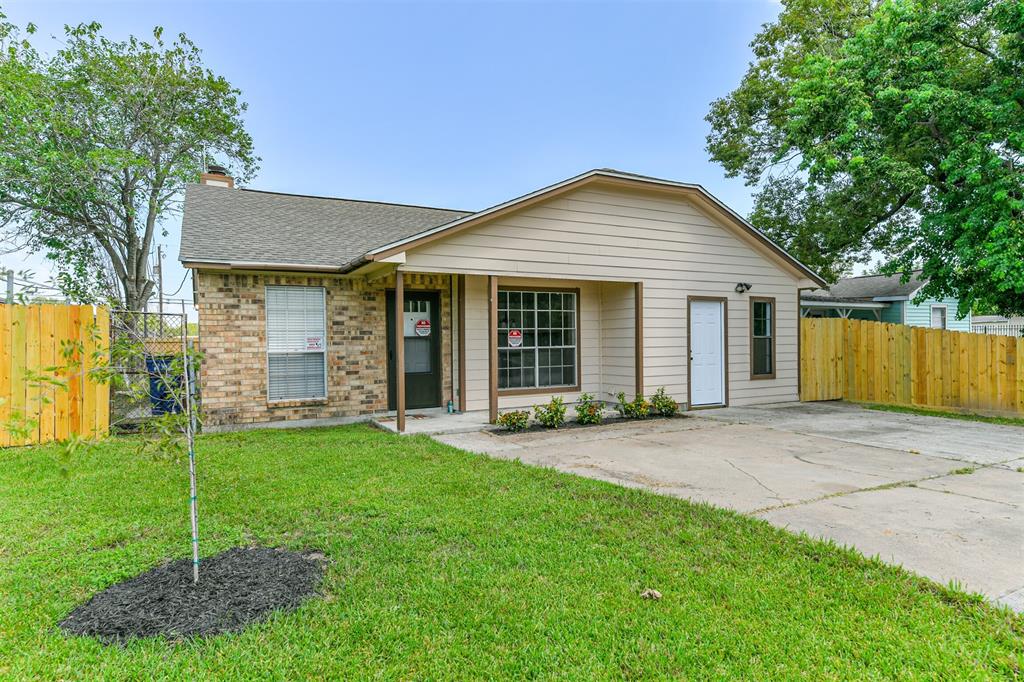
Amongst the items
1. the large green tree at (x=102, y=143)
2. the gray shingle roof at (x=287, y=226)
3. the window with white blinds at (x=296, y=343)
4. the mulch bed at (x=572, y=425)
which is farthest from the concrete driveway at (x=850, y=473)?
the large green tree at (x=102, y=143)

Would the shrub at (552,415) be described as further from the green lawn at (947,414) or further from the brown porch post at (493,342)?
the green lawn at (947,414)

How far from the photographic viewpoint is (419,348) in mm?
9977

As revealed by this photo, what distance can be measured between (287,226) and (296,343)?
262cm

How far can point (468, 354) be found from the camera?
1009cm

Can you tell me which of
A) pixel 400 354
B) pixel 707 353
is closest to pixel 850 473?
pixel 707 353

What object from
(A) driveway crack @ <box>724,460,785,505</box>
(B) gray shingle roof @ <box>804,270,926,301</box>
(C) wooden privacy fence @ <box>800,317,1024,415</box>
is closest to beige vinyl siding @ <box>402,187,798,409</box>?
(C) wooden privacy fence @ <box>800,317,1024,415</box>

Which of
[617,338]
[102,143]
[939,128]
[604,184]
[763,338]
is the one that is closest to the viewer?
[604,184]

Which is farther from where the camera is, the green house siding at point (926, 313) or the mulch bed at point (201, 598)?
the green house siding at point (926, 313)

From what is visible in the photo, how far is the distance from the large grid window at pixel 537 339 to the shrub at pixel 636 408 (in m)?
1.73

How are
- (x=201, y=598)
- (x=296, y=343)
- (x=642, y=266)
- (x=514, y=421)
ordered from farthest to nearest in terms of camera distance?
(x=642, y=266) < (x=296, y=343) < (x=514, y=421) < (x=201, y=598)

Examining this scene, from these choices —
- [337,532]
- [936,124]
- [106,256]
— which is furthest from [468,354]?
[106,256]

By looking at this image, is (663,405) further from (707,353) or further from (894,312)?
(894,312)

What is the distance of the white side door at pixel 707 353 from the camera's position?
→ 10836 millimetres

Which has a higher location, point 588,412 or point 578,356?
point 578,356
